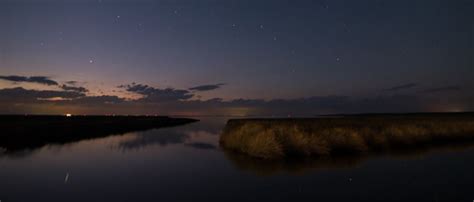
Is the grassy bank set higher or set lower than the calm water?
higher

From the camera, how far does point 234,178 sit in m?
17.8

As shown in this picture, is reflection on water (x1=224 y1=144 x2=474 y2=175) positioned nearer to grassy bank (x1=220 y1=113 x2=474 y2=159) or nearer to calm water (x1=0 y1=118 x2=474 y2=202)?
calm water (x1=0 y1=118 x2=474 y2=202)

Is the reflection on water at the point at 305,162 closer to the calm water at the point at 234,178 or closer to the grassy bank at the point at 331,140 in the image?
the calm water at the point at 234,178

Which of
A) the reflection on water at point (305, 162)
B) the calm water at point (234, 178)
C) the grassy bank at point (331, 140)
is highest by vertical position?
the grassy bank at point (331, 140)

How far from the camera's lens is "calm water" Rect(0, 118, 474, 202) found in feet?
46.3

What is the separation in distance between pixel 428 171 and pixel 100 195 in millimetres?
16823

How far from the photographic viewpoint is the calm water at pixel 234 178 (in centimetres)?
1412

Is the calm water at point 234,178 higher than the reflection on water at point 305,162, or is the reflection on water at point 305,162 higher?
the reflection on water at point 305,162

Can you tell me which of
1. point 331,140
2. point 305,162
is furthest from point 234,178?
point 331,140

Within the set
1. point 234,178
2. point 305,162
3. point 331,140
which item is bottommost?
point 234,178

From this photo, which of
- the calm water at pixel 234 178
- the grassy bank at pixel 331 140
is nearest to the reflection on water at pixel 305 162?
the calm water at pixel 234 178

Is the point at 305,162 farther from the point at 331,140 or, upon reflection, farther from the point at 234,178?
the point at 234,178

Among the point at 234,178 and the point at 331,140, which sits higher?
the point at 331,140

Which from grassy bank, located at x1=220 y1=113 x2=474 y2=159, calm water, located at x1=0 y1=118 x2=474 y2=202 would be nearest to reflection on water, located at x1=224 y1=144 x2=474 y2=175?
calm water, located at x1=0 y1=118 x2=474 y2=202
